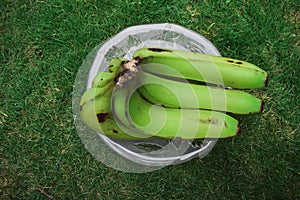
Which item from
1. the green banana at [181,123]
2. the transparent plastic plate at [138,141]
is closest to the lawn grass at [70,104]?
the transparent plastic plate at [138,141]

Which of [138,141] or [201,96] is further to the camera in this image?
[138,141]

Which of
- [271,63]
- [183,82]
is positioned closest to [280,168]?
[271,63]

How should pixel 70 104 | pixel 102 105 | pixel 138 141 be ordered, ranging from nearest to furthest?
pixel 102 105 < pixel 138 141 < pixel 70 104

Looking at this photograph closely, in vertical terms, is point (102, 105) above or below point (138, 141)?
above

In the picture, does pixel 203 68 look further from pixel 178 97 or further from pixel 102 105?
pixel 102 105

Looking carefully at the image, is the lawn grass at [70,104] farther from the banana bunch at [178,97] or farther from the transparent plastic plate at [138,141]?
the banana bunch at [178,97]

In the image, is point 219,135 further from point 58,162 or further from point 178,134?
point 58,162

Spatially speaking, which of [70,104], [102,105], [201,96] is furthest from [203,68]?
[70,104]

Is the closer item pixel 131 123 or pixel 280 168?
pixel 131 123
